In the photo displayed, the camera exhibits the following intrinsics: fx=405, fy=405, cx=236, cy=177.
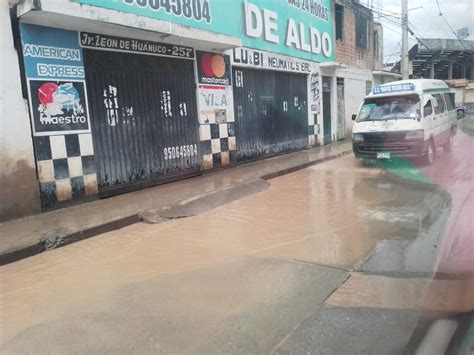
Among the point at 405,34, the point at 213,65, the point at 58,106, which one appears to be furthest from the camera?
the point at 405,34

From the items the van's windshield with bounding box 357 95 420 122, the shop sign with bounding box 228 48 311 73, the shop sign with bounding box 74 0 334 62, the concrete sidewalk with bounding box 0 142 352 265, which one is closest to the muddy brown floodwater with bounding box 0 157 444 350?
the concrete sidewalk with bounding box 0 142 352 265

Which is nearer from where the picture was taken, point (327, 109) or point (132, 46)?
point (132, 46)

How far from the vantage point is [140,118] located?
26.9 ft

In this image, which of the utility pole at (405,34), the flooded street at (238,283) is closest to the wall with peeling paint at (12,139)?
the flooded street at (238,283)

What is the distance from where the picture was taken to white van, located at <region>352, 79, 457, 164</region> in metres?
9.66

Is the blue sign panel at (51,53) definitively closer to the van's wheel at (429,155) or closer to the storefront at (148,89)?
the storefront at (148,89)

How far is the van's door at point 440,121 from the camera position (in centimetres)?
1069

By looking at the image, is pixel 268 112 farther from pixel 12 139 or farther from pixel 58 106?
pixel 12 139

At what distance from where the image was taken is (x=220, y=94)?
10234 mm

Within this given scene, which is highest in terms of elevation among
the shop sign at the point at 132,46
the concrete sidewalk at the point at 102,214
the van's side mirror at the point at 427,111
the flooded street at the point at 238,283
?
the shop sign at the point at 132,46

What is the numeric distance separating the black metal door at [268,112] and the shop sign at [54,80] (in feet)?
15.7

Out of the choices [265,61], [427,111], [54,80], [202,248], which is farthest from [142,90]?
[427,111]

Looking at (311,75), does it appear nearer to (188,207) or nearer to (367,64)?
(367,64)

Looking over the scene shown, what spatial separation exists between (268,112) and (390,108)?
353cm
